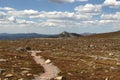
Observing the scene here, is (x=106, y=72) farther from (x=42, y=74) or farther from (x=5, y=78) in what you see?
(x=5, y=78)

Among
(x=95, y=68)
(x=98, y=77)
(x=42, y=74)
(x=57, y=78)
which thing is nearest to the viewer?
(x=57, y=78)

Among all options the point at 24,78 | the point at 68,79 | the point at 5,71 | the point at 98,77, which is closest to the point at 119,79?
the point at 98,77

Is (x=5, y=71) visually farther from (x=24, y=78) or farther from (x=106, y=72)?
(x=106, y=72)

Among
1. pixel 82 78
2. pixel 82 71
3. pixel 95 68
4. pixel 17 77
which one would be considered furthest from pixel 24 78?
pixel 95 68

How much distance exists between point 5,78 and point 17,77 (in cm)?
172

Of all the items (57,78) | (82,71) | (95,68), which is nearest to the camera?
(57,78)

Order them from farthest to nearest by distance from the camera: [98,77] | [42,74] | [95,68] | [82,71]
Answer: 1. [95,68]
2. [82,71]
3. [42,74]
4. [98,77]

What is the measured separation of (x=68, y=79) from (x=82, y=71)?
27.4ft

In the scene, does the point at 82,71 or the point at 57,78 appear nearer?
the point at 57,78

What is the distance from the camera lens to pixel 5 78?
39.0 meters

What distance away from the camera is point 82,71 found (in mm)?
→ 47375

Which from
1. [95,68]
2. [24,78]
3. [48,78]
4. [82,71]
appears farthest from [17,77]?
[95,68]

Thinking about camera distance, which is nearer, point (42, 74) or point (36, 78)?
point (36, 78)

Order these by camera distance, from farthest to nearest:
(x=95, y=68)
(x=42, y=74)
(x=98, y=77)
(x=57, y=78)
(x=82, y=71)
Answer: (x=95, y=68), (x=82, y=71), (x=42, y=74), (x=98, y=77), (x=57, y=78)
